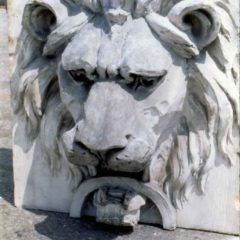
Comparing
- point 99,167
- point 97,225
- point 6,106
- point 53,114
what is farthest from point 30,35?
→ point 6,106

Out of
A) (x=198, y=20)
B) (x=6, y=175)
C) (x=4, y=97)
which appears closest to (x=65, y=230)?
(x=6, y=175)

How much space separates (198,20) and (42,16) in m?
0.46

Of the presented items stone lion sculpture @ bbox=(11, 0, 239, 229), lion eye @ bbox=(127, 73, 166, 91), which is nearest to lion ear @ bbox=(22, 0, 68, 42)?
stone lion sculpture @ bbox=(11, 0, 239, 229)

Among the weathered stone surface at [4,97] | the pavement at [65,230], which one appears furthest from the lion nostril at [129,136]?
the weathered stone surface at [4,97]

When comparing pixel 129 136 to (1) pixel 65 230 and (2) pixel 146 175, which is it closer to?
(2) pixel 146 175

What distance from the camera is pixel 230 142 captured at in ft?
6.63

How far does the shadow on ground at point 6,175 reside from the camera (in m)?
2.38

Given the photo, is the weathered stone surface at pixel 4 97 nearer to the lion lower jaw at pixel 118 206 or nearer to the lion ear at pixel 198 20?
the lion lower jaw at pixel 118 206

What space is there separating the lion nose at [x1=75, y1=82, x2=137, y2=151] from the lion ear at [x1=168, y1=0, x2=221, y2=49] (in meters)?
0.24

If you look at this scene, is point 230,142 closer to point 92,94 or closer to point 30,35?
point 92,94

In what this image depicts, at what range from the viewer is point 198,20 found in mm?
1929

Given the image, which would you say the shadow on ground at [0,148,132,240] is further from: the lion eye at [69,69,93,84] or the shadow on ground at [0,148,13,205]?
the lion eye at [69,69,93,84]

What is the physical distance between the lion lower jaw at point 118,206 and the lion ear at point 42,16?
488mm

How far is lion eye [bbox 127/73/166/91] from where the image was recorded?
1.90m
